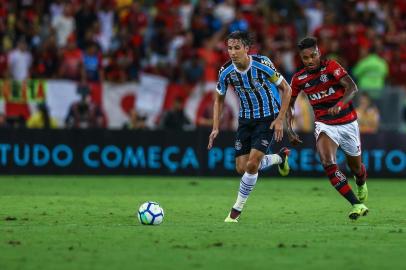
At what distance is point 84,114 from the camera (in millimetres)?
20734

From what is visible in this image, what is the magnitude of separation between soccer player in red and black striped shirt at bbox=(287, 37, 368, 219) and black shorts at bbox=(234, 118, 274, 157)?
504mm

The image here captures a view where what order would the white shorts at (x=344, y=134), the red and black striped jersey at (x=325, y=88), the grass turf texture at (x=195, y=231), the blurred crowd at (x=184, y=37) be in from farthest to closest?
the blurred crowd at (x=184, y=37)
the white shorts at (x=344, y=134)
the red and black striped jersey at (x=325, y=88)
the grass turf texture at (x=195, y=231)

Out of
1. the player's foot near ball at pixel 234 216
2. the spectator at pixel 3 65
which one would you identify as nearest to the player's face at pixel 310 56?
the player's foot near ball at pixel 234 216

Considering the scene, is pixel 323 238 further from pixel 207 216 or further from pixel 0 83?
pixel 0 83

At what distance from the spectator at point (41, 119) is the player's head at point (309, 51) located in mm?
9849

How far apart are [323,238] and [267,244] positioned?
32.2 inches

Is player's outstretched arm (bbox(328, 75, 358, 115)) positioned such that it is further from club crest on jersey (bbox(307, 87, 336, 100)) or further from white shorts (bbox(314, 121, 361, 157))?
white shorts (bbox(314, 121, 361, 157))

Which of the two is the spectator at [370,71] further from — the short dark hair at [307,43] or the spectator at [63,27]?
the short dark hair at [307,43]

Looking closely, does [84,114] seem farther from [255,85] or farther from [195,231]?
[195,231]

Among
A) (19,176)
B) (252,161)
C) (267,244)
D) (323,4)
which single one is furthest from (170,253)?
(323,4)

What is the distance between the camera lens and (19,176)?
65.3ft

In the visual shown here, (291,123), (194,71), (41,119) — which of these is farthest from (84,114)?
(291,123)

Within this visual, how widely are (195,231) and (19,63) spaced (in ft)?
39.9

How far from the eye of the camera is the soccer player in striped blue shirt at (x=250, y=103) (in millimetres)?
11391
